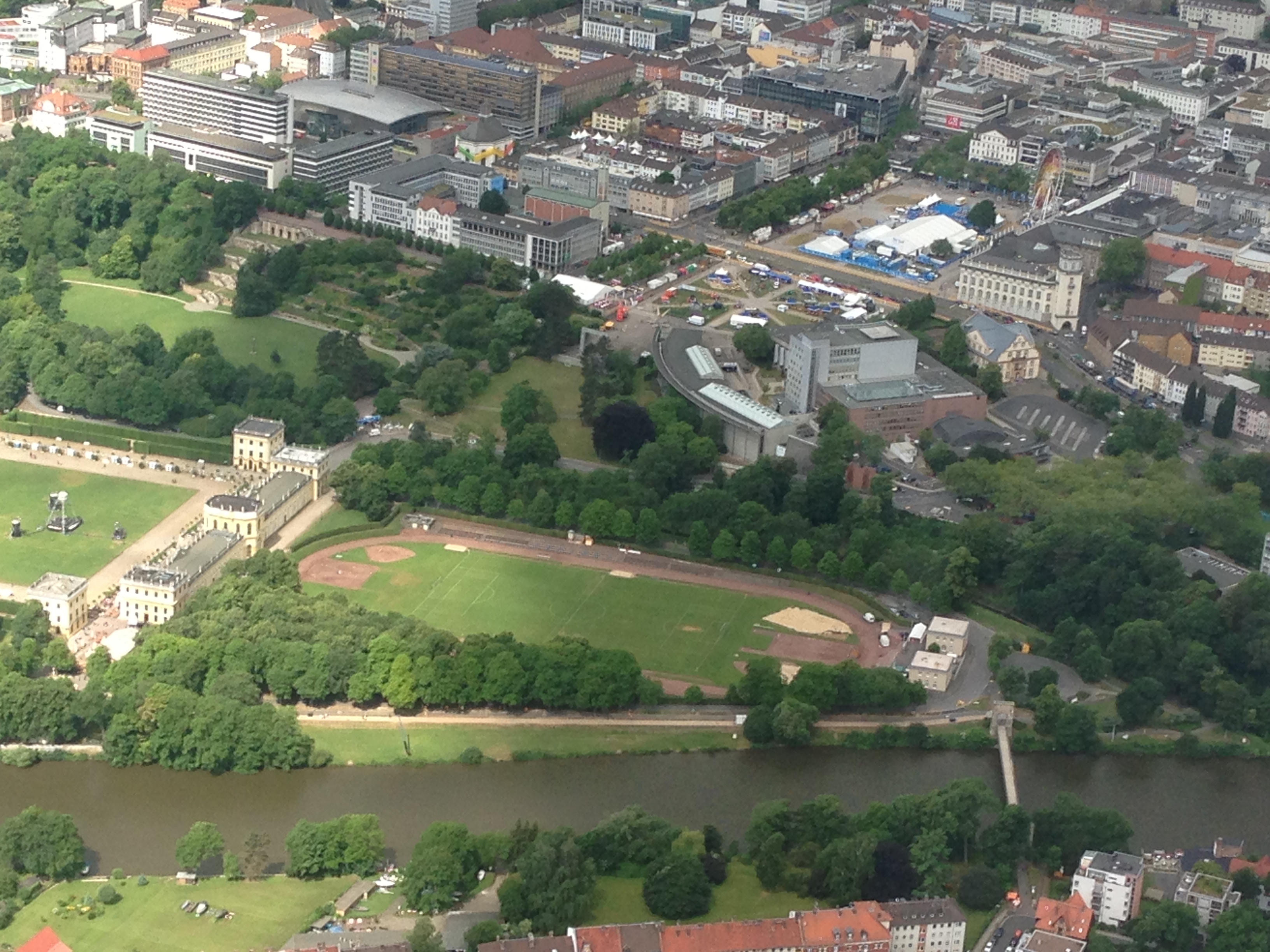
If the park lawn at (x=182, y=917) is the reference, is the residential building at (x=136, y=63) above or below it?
above

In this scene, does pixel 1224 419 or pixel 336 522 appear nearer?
pixel 336 522

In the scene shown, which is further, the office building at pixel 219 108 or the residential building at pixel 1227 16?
the residential building at pixel 1227 16

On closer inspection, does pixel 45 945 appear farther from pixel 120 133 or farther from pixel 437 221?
pixel 120 133

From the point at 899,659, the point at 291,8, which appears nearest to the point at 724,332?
the point at 899,659

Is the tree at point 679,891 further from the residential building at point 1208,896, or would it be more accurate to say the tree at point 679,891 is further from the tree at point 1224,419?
the tree at point 1224,419

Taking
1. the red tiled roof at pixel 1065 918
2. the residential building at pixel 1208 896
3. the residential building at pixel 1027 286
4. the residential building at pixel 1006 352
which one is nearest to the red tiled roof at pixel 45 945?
the red tiled roof at pixel 1065 918

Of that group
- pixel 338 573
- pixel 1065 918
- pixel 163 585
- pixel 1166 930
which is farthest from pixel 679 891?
pixel 338 573

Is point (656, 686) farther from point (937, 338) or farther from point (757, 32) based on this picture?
point (757, 32)
